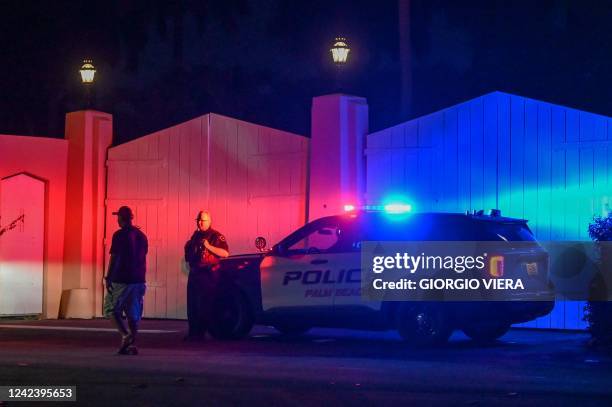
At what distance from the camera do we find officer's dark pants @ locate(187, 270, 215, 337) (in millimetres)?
15758

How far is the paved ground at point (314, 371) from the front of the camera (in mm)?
10109

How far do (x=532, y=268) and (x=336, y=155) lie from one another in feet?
16.2

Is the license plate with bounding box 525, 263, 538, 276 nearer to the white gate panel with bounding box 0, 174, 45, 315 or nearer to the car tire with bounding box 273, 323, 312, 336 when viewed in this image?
the car tire with bounding box 273, 323, 312, 336

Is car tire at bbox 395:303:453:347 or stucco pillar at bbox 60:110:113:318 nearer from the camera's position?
car tire at bbox 395:303:453:347

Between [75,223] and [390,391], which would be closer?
[390,391]

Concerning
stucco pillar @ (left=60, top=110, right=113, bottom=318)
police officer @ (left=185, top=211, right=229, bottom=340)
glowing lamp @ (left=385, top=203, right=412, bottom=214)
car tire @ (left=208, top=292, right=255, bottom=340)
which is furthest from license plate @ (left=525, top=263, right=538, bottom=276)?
stucco pillar @ (left=60, top=110, right=113, bottom=318)

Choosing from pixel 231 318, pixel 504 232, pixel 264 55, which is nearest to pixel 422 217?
pixel 504 232

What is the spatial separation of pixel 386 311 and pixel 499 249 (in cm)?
163

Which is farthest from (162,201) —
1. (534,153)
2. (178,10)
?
(178,10)

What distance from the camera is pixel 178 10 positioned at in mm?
33562

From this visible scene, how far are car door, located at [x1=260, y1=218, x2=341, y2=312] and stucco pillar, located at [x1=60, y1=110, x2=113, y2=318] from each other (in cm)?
631

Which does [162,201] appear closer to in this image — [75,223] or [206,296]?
[75,223]

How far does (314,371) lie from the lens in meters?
11.8

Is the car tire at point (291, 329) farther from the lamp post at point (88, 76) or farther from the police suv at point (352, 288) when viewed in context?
the lamp post at point (88, 76)
